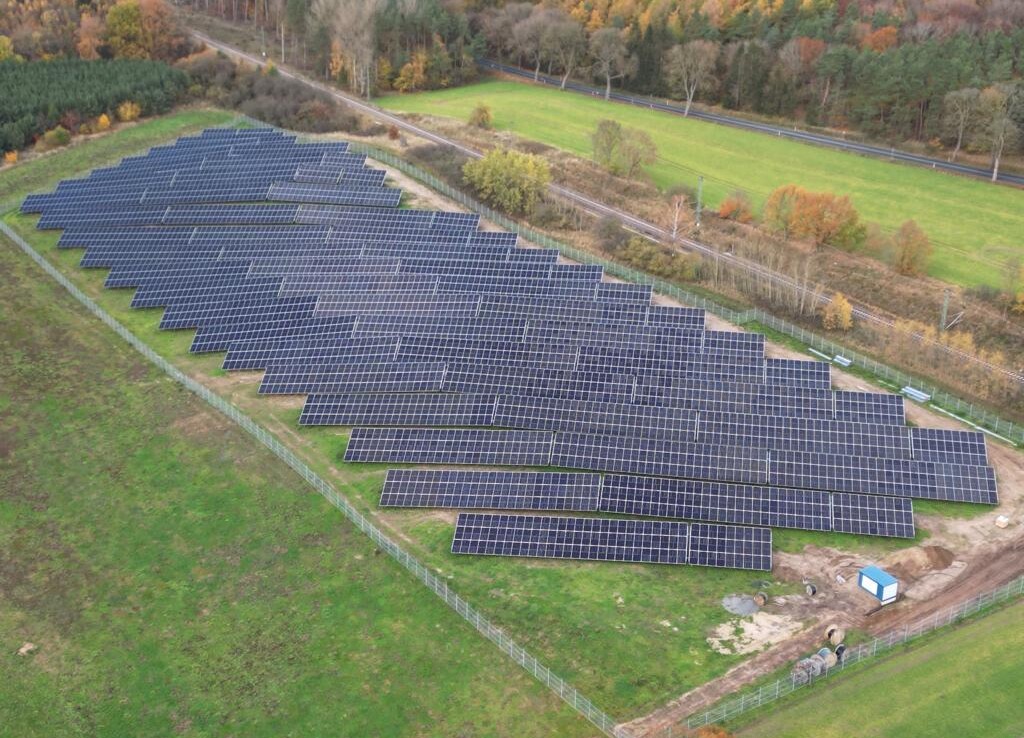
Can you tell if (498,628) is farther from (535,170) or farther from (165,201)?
(165,201)

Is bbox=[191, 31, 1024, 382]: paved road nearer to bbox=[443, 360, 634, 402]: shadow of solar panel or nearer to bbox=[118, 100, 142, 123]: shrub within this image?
bbox=[118, 100, 142, 123]: shrub

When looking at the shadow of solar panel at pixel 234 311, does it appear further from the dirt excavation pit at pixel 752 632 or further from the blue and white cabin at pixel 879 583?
the blue and white cabin at pixel 879 583

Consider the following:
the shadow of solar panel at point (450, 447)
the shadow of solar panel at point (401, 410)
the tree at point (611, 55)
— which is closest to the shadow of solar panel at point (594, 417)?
the shadow of solar panel at point (401, 410)

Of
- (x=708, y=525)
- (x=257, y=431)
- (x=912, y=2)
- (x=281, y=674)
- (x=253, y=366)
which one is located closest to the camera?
(x=281, y=674)

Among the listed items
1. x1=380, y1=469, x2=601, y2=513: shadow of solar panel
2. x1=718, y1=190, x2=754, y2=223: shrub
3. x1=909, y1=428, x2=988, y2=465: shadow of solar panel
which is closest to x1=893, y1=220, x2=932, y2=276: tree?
x1=718, y1=190, x2=754, y2=223: shrub

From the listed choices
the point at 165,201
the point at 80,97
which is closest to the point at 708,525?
the point at 165,201

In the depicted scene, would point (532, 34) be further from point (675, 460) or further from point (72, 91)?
point (675, 460)

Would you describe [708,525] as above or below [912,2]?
below
